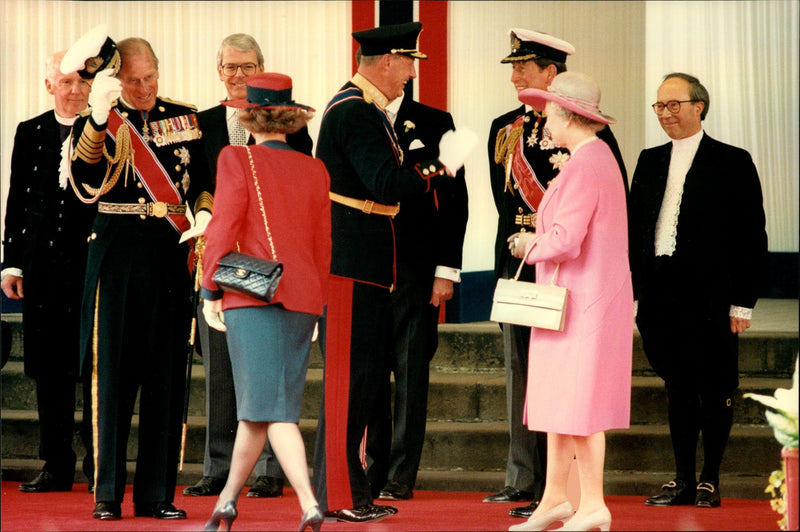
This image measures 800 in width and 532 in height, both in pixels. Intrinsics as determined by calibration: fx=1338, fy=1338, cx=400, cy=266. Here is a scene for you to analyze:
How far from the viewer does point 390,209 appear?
4777 millimetres

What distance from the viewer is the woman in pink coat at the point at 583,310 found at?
171 inches

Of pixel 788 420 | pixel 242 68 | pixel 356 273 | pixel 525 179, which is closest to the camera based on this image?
pixel 788 420

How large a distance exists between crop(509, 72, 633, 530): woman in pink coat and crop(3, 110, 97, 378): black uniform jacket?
224cm

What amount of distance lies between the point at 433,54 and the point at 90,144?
10.6 feet

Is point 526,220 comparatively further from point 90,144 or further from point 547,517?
point 90,144

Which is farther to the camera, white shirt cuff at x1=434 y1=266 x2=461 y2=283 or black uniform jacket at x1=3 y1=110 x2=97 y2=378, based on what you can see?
black uniform jacket at x1=3 y1=110 x2=97 y2=378

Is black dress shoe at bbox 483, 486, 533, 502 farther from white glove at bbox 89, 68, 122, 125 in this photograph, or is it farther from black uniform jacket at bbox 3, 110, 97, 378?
white glove at bbox 89, 68, 122, 125

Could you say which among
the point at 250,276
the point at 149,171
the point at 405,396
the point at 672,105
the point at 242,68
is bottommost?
the point at 405,396

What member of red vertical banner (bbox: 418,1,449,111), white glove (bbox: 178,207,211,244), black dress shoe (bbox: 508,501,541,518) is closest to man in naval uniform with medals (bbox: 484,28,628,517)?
black dress shoe (bbox: 508,501,541,518)

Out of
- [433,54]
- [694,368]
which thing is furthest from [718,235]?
[433,54]

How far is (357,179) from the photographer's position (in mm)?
4734

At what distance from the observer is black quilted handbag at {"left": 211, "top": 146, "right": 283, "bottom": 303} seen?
409 cm

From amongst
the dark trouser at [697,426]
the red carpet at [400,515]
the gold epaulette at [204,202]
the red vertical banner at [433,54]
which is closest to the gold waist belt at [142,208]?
the gold epaulette at [204,202]

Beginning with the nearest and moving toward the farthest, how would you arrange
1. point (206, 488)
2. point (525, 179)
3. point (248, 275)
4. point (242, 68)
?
point (248, 275) < point (525, 179) < point (206, 488) < point (242, 68)
